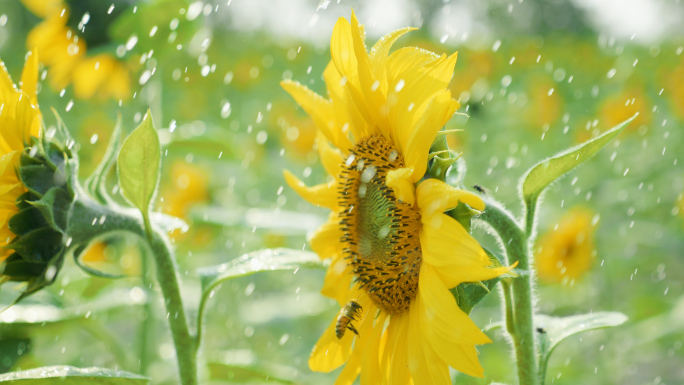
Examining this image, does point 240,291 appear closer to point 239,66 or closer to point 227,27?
point 239,66

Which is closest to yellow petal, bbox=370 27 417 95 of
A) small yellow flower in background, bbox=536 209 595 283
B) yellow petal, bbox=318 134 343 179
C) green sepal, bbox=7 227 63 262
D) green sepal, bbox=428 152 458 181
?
green sepal, bbox=428 152 458 181

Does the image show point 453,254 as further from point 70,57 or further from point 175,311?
point 70,57

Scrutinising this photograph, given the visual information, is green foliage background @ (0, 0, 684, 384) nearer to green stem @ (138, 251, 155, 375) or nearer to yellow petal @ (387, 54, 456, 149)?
green stem @ (138, 251, 155, 375)

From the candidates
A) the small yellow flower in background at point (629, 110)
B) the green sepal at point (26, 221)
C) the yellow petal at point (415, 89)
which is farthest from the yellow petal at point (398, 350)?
the small yellow flower in background at point (629, 110)

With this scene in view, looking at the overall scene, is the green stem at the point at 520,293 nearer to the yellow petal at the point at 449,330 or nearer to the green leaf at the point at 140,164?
the yellow petal at the point at 449,330

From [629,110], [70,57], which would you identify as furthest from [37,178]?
[629,110]
